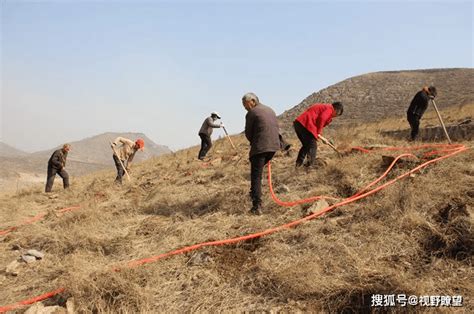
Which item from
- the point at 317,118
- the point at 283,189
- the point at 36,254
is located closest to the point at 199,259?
the point at 36,254

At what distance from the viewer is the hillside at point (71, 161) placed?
2439 cm

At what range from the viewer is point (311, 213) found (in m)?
3.94

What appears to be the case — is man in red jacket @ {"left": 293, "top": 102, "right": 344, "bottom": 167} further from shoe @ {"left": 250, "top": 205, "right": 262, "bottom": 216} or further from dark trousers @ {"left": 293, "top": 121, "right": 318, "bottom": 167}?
shoe @ {"left": 250, "top": 205, "right": 262, "bottom": 216}

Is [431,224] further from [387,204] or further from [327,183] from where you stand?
[327,183]

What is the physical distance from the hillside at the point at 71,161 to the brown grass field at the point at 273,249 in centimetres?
785

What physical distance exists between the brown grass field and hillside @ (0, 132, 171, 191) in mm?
7849

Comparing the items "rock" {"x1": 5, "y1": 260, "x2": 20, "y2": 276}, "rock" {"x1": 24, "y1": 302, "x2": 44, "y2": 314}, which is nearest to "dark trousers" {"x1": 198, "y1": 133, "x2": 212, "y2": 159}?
"rock" {"x1": 5, "y1": 260, "x2": 20, "y2": 276}

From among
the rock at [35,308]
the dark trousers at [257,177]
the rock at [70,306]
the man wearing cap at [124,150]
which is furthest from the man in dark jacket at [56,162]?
the rock at [70,306]

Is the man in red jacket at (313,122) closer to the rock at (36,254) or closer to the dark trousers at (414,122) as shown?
the dark trousers at (414,122)

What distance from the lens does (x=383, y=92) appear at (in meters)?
27.5

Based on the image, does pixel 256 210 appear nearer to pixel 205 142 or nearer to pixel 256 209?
pixel 256 209

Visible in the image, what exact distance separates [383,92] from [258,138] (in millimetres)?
26358

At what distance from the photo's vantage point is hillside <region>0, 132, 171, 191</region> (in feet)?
80.0

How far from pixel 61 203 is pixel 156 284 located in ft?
19.0
